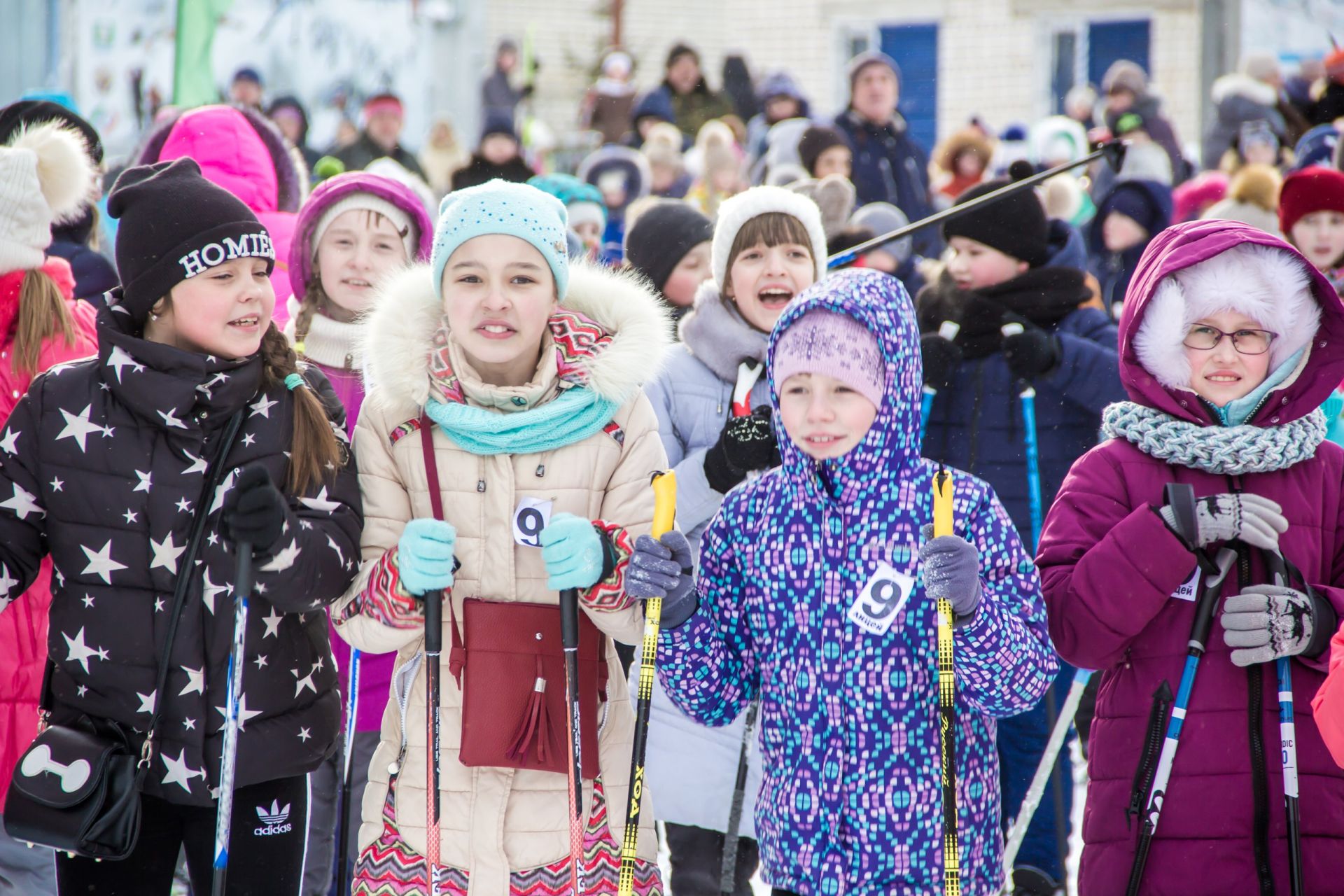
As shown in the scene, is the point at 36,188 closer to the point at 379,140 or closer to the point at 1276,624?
the point at 1276,624

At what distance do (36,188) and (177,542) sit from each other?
5.60ft

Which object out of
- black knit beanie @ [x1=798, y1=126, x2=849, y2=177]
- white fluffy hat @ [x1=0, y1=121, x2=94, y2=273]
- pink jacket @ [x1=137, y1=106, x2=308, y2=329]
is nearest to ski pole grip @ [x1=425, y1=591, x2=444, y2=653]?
white fluffy hat @ [x1=0, y1=121, x2=94, y2=273]

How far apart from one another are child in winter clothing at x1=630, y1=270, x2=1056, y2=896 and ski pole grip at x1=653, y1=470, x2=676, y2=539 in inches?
1.8

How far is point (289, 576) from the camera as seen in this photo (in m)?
3.05

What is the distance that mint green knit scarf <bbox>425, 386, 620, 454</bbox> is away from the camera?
10.6 ft

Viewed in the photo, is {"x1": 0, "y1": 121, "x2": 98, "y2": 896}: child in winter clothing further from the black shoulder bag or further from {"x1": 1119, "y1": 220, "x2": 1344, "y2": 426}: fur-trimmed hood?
{"x1": 1119, "y1": 220, "x2": 1344, "y2": 426}: fur-trimmed hood

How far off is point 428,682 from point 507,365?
2.53 ft

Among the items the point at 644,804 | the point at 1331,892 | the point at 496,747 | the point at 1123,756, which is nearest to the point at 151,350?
the point at 496,747

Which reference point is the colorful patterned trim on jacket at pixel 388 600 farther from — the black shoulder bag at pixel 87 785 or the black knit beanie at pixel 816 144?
the black knit beanie at pixel 816 144

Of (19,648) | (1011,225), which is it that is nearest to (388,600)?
(19,648)

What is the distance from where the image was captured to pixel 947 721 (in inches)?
116

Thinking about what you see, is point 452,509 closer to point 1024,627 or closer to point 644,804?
point 644,804

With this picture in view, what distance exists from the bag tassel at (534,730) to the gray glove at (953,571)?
0.88 meters

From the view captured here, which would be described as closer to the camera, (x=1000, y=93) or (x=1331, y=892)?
(x=1331, y=892)
